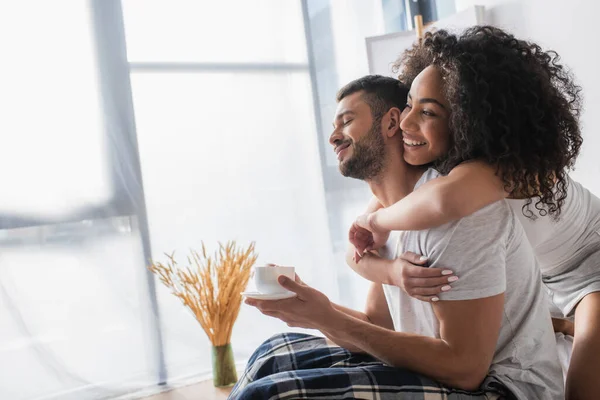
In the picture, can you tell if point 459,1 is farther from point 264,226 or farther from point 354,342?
point 354,342

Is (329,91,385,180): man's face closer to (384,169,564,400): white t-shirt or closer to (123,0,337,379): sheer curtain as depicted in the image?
(384,169,564,400): white t-shirt

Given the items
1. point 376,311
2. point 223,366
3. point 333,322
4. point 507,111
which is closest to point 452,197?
point 507,111

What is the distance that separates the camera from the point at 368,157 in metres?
1.66

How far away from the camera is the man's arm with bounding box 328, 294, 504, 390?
126 cm

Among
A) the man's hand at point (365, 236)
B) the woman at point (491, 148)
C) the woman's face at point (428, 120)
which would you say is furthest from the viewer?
the man's hand at point (365, 236)

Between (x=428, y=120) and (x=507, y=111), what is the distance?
0.20m

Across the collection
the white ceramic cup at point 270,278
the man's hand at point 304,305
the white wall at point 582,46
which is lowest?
the man's hand at point 304,305

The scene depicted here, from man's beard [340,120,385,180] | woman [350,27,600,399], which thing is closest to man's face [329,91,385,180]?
man's beard [340,120,385,180]

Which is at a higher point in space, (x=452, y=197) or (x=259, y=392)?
(x=452, y=197)

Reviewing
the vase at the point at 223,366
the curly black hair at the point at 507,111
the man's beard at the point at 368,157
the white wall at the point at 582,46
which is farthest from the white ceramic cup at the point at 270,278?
the white wall at the point at 582,46

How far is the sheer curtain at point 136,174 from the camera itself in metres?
2.71

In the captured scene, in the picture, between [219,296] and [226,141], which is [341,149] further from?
[226,141]

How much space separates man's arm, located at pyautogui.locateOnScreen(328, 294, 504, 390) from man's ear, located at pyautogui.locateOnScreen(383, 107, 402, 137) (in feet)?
1.80

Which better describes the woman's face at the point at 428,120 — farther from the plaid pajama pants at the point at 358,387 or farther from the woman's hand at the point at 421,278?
the plaid pajama pants at the point at 358,387
